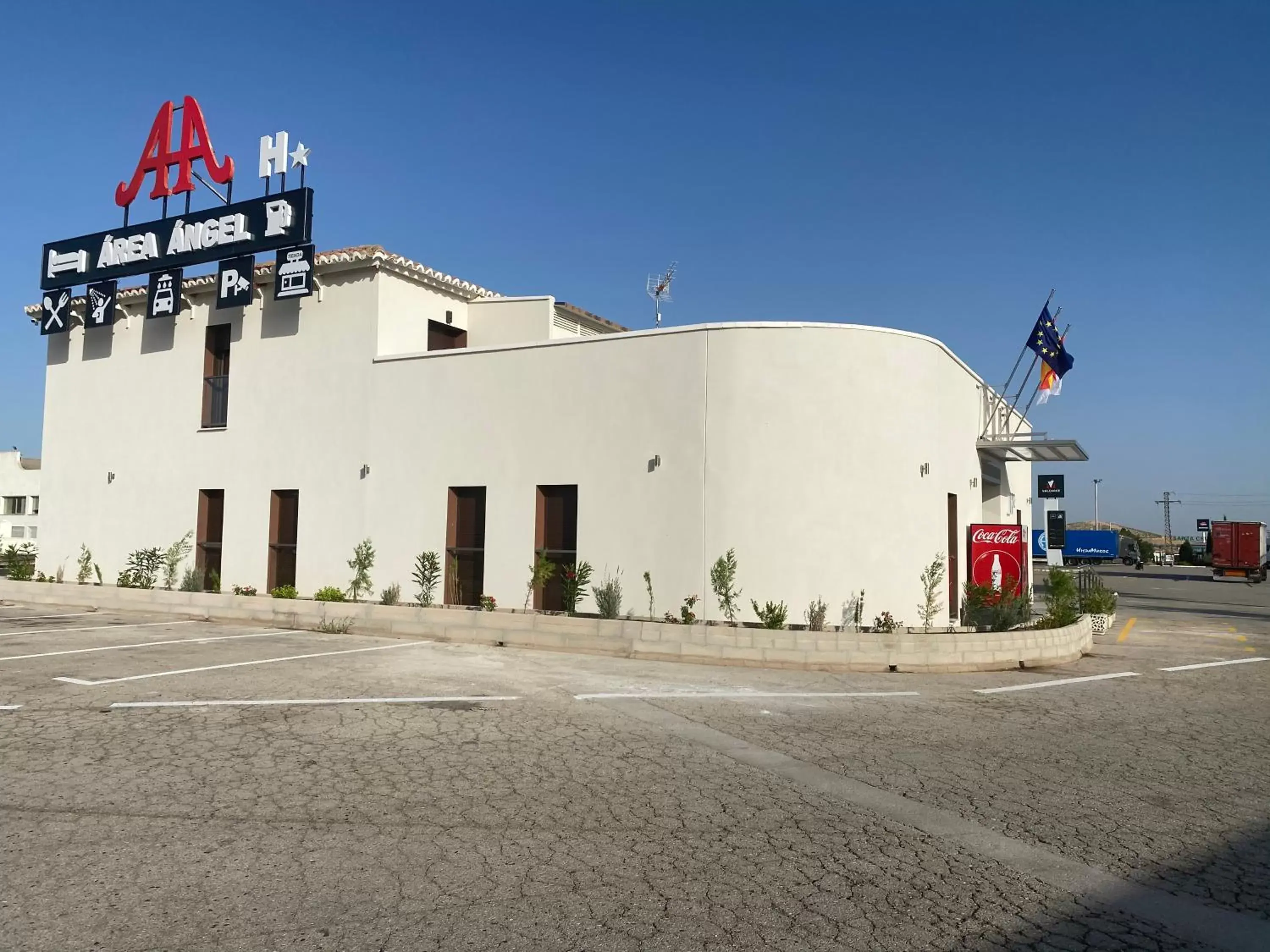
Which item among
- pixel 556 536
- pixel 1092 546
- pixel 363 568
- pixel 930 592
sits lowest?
pixel 930 592

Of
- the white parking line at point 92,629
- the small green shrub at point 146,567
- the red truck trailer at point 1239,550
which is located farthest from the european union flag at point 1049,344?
the red truck trailer at point 1239,550

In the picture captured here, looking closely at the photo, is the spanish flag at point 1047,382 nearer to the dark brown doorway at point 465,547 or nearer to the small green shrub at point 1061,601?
the small green shrub at point 1061,601

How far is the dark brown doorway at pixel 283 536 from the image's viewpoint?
22.0 metres

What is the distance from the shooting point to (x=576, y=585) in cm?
1784

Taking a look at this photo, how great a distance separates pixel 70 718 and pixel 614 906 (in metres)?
7.05

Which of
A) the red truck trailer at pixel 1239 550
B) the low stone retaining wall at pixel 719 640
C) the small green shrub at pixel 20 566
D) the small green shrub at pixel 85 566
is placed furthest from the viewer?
the red truck trailer at pixel 1239 550

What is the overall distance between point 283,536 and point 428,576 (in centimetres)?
498

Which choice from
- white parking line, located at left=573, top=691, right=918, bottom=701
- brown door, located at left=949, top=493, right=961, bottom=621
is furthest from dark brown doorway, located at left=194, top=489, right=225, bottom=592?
brown door, located at left=949, top=493, right=961, bottom=621

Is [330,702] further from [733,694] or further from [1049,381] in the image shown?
[1049,381]

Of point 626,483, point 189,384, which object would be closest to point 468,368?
point 626,483

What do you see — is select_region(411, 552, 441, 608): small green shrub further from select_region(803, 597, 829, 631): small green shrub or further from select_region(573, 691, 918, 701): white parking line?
select_region(573, 691, 918, 701): white parking line

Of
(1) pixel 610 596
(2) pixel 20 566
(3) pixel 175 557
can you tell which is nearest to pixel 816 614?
(1) pixel 610 596

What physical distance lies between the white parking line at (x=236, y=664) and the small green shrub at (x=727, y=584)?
17.5 ft

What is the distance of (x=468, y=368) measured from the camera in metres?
19.7
